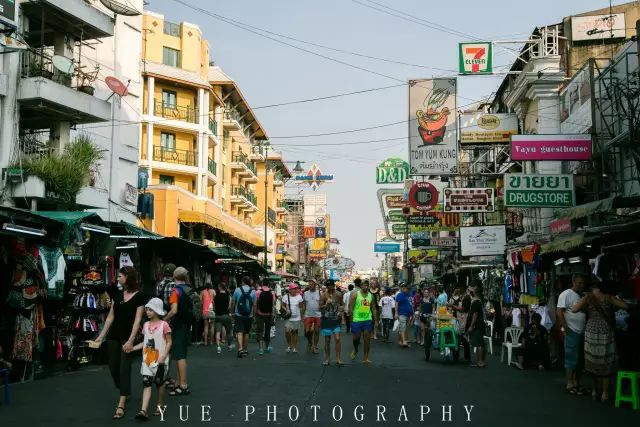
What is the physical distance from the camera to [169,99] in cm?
4900

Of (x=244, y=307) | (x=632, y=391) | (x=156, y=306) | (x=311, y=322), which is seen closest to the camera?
(x=156, y=306)

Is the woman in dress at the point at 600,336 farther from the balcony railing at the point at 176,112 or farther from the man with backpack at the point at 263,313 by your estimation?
the balcony railing at the point at 176,112

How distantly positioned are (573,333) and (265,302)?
9.15m

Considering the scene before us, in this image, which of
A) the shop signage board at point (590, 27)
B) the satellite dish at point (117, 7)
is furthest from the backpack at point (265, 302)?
the shop signage board at point (590, 27)

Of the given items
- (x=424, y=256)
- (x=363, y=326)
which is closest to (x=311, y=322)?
(x=363, y=326)

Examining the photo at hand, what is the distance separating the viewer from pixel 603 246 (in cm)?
1493

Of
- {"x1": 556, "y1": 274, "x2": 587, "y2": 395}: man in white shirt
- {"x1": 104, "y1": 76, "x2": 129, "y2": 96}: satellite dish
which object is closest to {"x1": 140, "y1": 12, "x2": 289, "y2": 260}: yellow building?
{"x1": 104, "y1": 76, "x2": 129, "y2": 96}: satellite dish

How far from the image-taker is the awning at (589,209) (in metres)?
12.7

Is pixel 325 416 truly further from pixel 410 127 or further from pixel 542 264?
pixel 410 127

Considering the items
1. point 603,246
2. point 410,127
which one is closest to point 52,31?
point 410,127

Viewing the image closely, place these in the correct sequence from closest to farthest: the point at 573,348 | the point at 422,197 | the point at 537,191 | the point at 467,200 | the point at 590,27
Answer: the point at 573,348
the point at 537,191
the point at 467,200
the point at 590,27
the point at 422,197

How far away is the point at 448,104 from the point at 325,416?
1700 cm

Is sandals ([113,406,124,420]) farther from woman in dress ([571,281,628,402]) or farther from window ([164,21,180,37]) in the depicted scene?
window ([164,21,180,37])

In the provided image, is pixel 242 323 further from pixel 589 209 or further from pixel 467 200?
pixel 467 200
